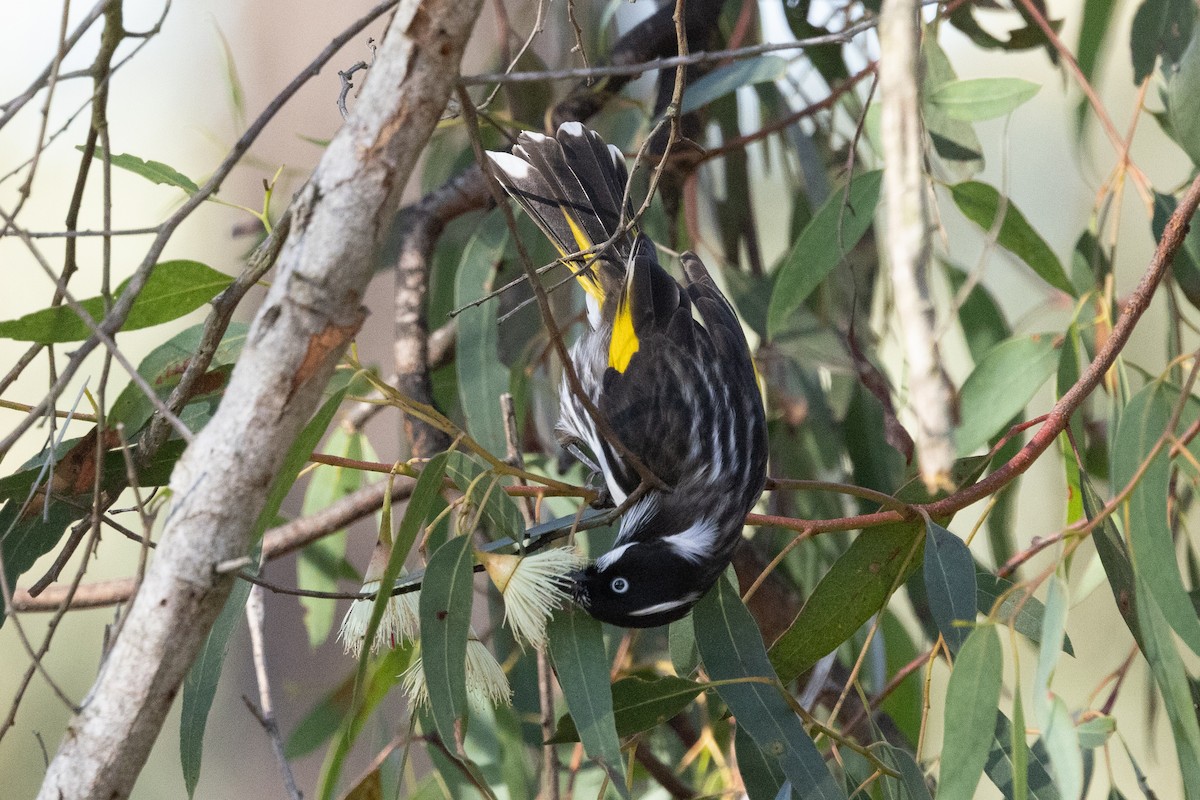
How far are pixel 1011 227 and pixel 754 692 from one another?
0.81 meters

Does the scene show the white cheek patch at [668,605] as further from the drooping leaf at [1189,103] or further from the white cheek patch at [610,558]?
the drooping leaf at [1189,103]

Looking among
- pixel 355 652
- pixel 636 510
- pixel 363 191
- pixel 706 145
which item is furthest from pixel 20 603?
pixel 706 145

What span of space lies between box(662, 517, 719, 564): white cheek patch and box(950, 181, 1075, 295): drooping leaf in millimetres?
569

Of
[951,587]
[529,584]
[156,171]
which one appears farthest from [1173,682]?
[156,171]

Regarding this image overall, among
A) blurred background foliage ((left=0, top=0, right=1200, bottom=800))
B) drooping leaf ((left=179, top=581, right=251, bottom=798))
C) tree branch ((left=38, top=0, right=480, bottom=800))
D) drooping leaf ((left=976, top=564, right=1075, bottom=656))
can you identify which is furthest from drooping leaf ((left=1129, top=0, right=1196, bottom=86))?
drooping leaf ((left=179, top=581, right=251, bottom=798))

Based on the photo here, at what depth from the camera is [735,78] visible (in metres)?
1.67

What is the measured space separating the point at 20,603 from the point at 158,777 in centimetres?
175

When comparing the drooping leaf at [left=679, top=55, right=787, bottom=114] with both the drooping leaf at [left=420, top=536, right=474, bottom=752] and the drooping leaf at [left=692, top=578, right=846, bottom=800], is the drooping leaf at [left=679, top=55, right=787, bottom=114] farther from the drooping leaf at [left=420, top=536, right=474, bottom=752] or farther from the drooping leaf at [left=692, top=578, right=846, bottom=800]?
the drooping leaf at [left=420, top=536, right=474, bottom=752]

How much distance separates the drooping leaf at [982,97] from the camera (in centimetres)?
141

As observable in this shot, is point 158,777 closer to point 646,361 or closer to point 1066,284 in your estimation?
point 646,361

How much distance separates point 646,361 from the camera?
5.26ft

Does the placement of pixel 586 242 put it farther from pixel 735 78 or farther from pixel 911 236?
pixel 911 236

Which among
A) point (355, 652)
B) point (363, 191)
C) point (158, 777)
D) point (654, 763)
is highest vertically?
point (363, 191)

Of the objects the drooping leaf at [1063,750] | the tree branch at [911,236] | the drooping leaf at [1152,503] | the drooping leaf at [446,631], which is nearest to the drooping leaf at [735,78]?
the drooping leaf at [1152,503]
